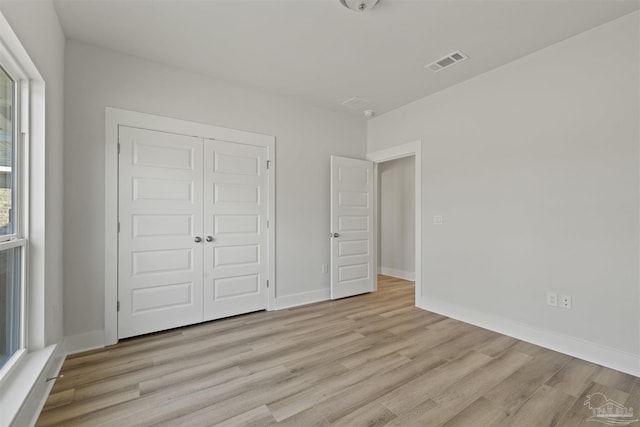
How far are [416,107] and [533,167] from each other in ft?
5.47

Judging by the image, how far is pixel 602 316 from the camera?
92.2 inches

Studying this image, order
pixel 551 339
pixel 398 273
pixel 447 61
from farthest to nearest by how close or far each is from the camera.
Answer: pixel 398 273 < pixel 447 61 < pixel 551 339

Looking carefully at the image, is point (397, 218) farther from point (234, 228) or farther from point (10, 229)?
point (10, 229)

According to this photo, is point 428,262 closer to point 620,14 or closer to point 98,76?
point 620,14

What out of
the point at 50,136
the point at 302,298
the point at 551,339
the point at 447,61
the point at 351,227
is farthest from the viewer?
the point at 351,227

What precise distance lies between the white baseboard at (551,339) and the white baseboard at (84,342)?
11.9ft

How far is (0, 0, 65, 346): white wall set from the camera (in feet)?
5.52

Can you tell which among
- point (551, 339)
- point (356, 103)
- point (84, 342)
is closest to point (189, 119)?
point (356, 103)

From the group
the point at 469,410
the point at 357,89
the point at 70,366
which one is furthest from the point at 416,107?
the point at 70,366

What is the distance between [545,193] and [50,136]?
4133 mm

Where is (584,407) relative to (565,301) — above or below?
below

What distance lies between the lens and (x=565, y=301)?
254 cm

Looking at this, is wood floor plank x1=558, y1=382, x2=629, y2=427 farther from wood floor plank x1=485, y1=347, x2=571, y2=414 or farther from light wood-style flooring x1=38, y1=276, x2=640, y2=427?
wood floor plank x1=485, y1=347, x2=571, y2=414

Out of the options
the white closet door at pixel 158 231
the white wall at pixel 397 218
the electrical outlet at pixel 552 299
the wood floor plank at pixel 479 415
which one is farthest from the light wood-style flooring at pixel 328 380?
the white wall at pixel 397 218
